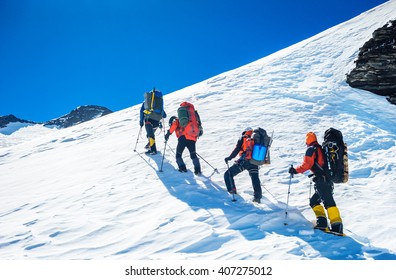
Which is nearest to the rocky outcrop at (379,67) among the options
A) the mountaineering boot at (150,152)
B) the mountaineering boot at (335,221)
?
the mountaineering boot at (150,152)

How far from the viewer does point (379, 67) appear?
18.3m

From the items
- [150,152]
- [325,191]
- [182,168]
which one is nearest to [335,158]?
[325,191]

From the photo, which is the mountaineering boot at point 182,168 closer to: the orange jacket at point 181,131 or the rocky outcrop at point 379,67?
the orange jacket at point 181,131

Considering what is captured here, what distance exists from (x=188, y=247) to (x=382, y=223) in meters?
4.19

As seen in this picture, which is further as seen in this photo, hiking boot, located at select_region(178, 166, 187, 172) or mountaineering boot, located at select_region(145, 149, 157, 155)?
mountaineering boot, located at select_region(145, 149, 157, 155)

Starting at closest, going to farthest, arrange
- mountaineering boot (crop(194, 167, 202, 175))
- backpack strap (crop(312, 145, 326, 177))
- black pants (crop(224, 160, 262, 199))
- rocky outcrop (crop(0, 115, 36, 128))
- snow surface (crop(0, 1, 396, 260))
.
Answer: snow surface (crop(0, 1, 396, 260)), backpack strap (crop(312, 145, 326, 177)), black pants (crop(224, 160, 262, 199)), mountaineering boot (crop(194, 167, 202, 175)), rocky outcrop (crop(0, 115, 36, 128))

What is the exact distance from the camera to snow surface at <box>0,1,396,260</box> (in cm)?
554

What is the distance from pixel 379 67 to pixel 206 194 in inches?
627

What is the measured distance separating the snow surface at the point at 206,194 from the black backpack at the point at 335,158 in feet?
3.79

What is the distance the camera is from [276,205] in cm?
755

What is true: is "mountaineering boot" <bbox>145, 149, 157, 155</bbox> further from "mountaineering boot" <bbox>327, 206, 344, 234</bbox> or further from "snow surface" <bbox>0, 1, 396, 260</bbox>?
"mountaineering boot" <bbox>327, 206, 344, 234</bbox>

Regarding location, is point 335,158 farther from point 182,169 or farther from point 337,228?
point 182,169

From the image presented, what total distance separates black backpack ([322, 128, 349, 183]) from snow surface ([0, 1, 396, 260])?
1155 millimetres

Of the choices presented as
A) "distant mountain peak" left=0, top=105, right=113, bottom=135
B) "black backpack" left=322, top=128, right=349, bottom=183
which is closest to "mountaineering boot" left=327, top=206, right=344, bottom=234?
"black backpack" left=322, top=128, right=349, bottom=183
